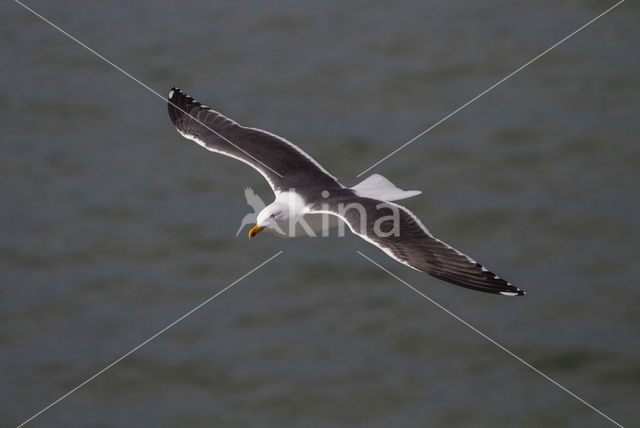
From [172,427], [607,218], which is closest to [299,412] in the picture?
[172,427]

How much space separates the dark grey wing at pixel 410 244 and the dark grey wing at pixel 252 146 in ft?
2.26

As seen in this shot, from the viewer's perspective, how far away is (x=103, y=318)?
37.8 ft

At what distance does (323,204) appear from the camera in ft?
32.1

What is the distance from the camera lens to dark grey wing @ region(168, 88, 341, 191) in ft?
34.3

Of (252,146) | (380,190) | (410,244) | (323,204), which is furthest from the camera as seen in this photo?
(252,146)

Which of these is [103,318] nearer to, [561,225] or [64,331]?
[64,331]

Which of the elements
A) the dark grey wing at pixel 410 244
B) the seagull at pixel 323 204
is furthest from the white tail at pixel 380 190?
the dark grey wing at pixel 410 244

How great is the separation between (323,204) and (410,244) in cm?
86

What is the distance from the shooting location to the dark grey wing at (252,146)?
10.5 metres

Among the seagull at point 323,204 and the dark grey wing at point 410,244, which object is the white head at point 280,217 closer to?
the seagull at point 323,204

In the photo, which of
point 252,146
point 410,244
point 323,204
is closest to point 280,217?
point 323,204

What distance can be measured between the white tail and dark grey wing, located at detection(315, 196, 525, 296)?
18cm

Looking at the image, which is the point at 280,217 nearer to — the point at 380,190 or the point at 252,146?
the point at 380,190

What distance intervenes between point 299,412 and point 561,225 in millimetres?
3060
